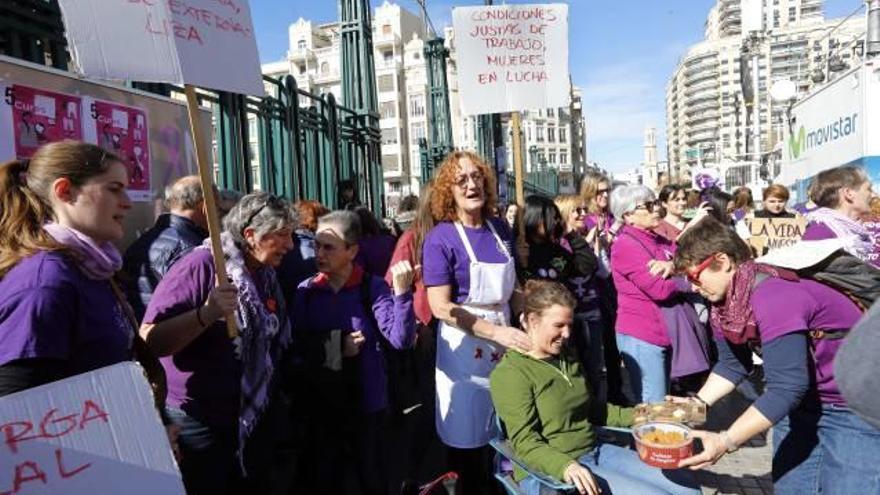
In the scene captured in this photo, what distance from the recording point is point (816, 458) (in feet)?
7.72

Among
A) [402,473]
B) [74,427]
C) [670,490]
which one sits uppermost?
[74,427]

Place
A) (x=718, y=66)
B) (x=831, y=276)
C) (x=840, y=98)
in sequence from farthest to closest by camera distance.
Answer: (x=718, y=66) → (x=840, y=98) → (x=831, y=276)

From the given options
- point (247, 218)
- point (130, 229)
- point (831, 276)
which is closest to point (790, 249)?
point (831, 276)

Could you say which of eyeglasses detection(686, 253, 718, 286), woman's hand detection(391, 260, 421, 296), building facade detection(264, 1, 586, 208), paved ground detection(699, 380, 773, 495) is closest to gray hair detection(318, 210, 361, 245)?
woman's hand detection(391, 260, 421, 296)

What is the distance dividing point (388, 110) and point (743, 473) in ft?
225

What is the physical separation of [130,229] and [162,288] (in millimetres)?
1267

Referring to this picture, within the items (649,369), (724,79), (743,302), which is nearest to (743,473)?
(649,369)

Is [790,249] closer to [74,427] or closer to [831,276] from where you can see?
[831,276]

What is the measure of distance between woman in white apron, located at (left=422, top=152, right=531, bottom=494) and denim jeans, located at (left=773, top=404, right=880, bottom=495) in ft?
3.98

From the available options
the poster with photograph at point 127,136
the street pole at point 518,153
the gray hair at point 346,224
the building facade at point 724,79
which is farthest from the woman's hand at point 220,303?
the building facade at point 724,79

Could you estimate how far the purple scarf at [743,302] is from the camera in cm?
226

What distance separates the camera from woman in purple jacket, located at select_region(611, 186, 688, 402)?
3.88m

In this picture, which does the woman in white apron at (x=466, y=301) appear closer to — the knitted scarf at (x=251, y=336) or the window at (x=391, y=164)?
the knitted scarf at (x=251, y=336)

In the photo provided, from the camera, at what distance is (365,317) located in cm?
316
